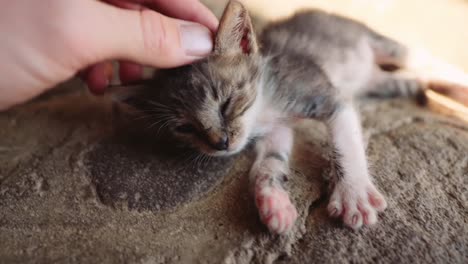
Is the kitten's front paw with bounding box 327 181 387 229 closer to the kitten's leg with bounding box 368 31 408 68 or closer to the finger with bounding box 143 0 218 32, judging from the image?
the finger with bounding box 143 0 218 32

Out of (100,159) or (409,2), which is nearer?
→ (100,159)

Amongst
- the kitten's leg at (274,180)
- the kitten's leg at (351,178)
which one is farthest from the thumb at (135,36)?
the kitten's leg at (351,178)

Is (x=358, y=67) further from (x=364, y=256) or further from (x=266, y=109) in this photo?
(x=364, y=256)

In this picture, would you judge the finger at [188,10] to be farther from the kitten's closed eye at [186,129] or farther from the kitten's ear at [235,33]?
the kitten's closed eye at [186,129]

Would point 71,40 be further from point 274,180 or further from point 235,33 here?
point 274,180

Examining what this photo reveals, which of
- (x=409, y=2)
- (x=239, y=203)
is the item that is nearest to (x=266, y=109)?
(x=239, y=203)
